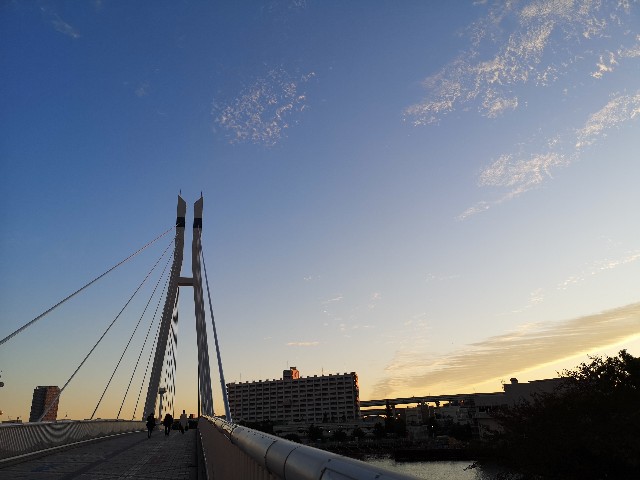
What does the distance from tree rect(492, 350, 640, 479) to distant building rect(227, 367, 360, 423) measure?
155 m

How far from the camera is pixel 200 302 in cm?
3697

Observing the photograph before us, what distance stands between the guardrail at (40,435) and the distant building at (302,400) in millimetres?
163360

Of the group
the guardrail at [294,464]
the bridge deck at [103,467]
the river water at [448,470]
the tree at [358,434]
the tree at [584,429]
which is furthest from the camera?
the tree at [358,434]

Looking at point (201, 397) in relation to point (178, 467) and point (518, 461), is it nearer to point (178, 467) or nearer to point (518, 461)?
point (518, 461)

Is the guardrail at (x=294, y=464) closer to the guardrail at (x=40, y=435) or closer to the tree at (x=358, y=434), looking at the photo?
→ the guardrail at (x=40, y=435)

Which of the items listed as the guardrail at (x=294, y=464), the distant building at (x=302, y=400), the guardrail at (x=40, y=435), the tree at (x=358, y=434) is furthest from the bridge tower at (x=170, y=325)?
the distant building at (x=302, y=400)

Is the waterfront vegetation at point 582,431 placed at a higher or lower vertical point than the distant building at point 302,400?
lower

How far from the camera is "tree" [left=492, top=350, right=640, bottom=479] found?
22.5m

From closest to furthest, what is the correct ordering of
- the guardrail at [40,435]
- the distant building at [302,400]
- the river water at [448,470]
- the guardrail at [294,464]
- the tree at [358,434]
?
the guardrail at [294,464], the guardrail at [40,435], the river water at [448,470], the tree at [358,434], the distant building at [302,400]

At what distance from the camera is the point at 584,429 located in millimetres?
25938

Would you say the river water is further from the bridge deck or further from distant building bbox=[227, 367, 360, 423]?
distant building bbox=[227, 367, 360, 423]

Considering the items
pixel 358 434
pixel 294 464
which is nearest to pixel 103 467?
pixel 294 464

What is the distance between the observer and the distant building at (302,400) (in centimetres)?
18675

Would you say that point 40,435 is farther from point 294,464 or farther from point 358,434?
point 358,434
